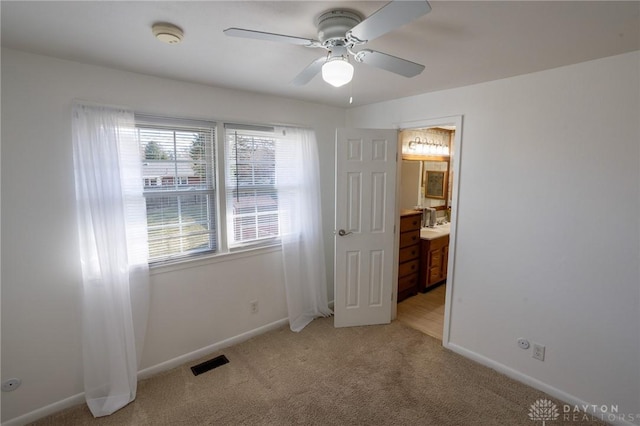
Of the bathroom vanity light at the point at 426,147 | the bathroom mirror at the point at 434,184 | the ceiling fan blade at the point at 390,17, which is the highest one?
the ceiling fan blade at the point at 390,17

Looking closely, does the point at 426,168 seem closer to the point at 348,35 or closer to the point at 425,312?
the point at 425,312

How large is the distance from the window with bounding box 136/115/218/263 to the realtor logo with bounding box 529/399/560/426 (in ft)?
8.76

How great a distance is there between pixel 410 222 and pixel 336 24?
2.83 meters

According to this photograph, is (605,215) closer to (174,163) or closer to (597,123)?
(597,123)

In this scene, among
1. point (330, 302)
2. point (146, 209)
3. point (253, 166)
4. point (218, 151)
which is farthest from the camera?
point (330, 302)

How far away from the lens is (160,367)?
8.24ft

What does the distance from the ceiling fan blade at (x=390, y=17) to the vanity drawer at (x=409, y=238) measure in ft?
9.25

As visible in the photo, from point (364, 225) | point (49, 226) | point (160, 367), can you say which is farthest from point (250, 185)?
point (160, 367)

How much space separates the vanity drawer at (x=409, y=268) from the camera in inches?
152

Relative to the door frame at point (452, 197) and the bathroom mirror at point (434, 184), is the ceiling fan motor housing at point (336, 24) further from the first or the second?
the bathroom mirror at point (434, 184)

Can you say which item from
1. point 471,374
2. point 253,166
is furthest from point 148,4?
point 471,374

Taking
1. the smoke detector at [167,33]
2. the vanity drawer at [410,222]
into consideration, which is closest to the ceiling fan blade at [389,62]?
the smoke detector at [167,33]

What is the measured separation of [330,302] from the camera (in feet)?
12.2

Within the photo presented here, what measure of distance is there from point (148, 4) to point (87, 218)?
1.44 m
